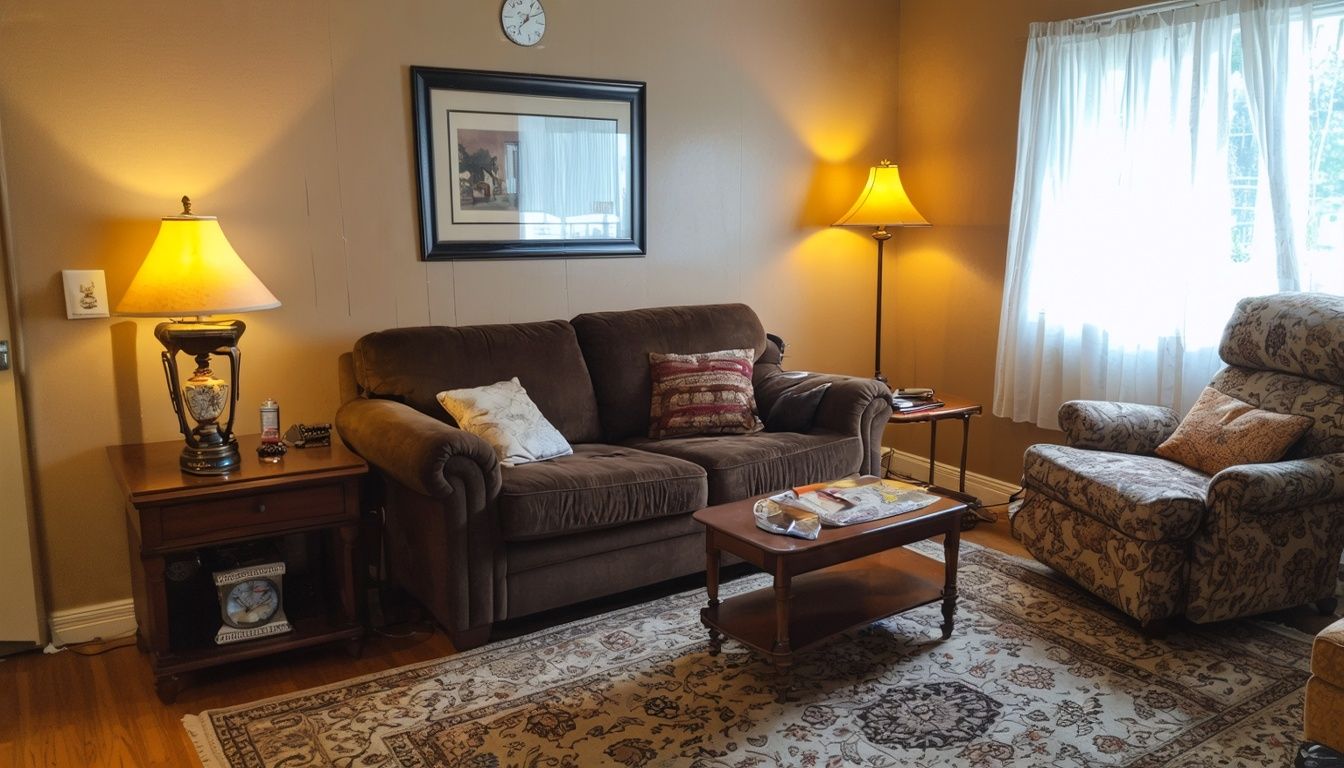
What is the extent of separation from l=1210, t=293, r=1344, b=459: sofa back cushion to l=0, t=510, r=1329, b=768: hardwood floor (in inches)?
25.9

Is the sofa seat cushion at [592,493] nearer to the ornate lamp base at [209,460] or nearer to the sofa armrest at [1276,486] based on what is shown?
the ornate lamp base at [209,460]

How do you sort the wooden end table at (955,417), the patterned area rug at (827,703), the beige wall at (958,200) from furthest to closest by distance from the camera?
1. the beige wall at (958,200)
2. the wooden end table at (955,417)
3. the patterned area rug at (827,703)

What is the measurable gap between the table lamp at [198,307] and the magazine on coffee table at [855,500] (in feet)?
5.60

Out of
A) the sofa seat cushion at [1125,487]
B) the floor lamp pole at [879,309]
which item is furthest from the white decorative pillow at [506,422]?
the floor lamp pole at [879,309]

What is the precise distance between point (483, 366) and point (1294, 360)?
2.81m

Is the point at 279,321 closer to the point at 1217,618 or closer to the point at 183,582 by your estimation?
the point at 183,582

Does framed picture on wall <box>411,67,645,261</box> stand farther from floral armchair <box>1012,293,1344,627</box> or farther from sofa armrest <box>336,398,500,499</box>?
floral armchair <box>1012,293,1344,627</box>

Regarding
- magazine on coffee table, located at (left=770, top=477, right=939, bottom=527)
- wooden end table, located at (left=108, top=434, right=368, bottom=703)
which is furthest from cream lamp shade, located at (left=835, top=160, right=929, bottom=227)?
wooden end table, located at (left=108, top=434, right=368, bottom=703)

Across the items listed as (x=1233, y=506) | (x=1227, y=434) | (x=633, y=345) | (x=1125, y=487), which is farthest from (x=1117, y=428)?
(x=633, y=345)

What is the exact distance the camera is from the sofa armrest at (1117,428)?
351cm

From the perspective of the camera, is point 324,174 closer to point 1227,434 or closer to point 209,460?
point 209,460

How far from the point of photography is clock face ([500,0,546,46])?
378 centimetres

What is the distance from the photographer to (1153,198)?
12.4ft

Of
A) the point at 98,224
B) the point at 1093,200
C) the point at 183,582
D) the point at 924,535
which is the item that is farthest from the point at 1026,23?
the point at 183,582
